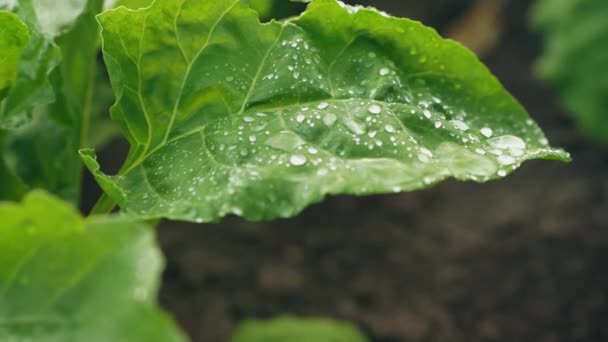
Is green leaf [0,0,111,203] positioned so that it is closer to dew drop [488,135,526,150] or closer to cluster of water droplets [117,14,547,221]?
cluster of water droplets [117,14,547,221]

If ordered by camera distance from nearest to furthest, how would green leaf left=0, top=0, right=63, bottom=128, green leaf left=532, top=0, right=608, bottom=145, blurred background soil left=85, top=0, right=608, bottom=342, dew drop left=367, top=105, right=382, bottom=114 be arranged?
dew drop left=367, top=105, right=382, bottom=114
green leaf left=0, top=0, right=63, bottom=128
blurred background soil left=85, top=0, right=608, bottom=342
green leaf left=532, top=0, right=608, bottom=145

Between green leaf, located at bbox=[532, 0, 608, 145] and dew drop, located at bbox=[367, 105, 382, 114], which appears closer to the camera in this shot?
dew drop, located at bbox=[367, 105, 382, 114]

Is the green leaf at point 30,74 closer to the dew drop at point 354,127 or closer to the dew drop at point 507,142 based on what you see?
the dew drop at point 354,127

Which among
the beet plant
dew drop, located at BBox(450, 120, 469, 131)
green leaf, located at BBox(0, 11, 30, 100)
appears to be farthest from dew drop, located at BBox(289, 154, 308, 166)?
green leaf, located at BBox(0, 11, 30, 100)

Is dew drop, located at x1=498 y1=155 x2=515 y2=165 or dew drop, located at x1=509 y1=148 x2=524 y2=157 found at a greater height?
dew drop, located at x1=498 y1=155 x2=515 y2=165

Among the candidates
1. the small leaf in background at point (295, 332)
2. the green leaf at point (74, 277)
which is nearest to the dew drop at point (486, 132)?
the green leaf at point (74, 277)

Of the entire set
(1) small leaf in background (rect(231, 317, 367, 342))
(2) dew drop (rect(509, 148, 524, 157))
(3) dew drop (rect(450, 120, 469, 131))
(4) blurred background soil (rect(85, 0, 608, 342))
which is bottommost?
(4) blurred background soil (rect(85, 0, 608, 342))

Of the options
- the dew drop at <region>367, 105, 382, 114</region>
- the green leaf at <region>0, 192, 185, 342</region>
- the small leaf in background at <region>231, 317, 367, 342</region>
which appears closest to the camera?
the green leaf at <region>0, 192, 185, 342</region>
